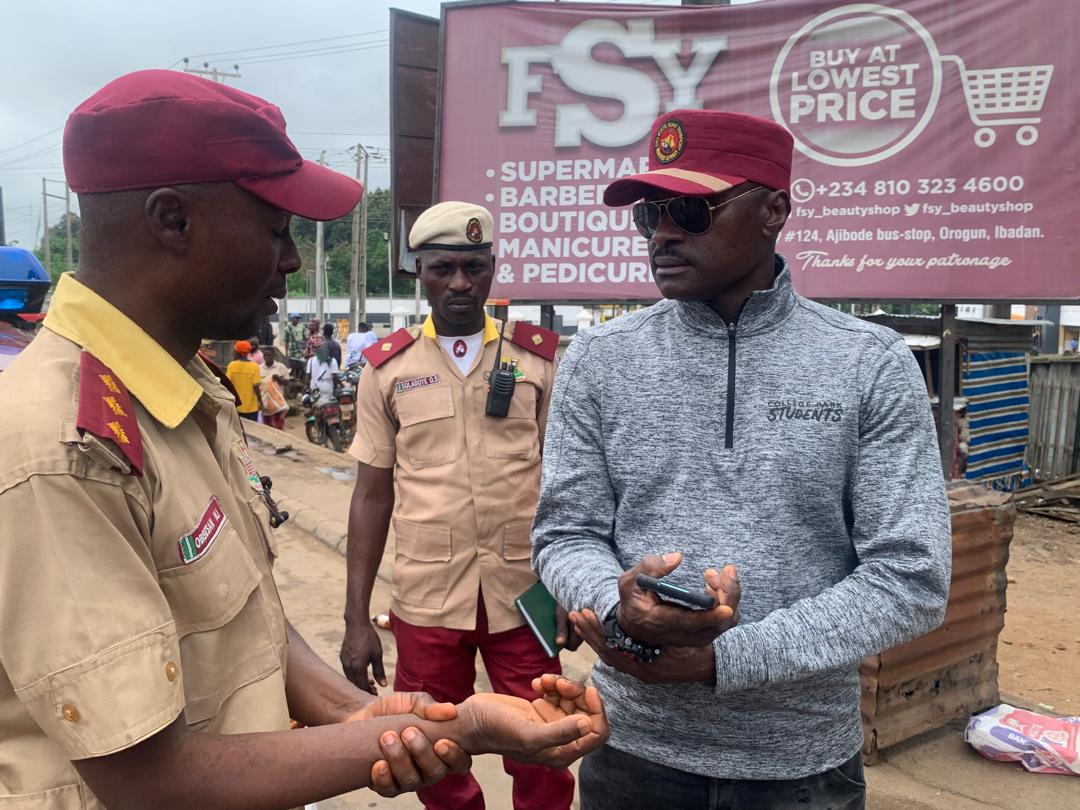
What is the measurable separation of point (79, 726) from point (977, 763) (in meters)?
3.50

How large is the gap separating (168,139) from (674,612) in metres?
1.02

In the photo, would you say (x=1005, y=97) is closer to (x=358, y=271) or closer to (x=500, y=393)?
(x=500, y=393)

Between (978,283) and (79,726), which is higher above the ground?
(978,283)

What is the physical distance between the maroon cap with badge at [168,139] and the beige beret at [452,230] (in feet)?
5.55

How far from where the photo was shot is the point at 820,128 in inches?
176

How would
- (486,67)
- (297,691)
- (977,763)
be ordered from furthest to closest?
(486,67) < (977,763) < (297,691)

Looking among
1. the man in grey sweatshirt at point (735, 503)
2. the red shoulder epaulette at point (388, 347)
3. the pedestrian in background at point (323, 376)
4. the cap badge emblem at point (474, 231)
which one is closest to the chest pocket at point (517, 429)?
the red shoulder epaulette at point (388, 347)

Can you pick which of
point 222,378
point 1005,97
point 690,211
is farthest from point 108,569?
point 1005,97

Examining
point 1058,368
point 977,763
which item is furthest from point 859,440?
point 1058,368

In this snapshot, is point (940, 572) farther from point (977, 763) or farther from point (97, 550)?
point (977, 763)

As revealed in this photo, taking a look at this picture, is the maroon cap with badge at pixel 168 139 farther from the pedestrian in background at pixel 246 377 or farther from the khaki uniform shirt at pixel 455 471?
the pedestrian in background at pixel 246 377

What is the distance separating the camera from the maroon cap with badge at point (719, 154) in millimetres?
1715

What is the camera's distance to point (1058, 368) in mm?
9531

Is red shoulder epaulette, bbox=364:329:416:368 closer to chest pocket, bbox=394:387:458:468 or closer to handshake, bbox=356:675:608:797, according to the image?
chest pocket, bbox=394:387:458:468
